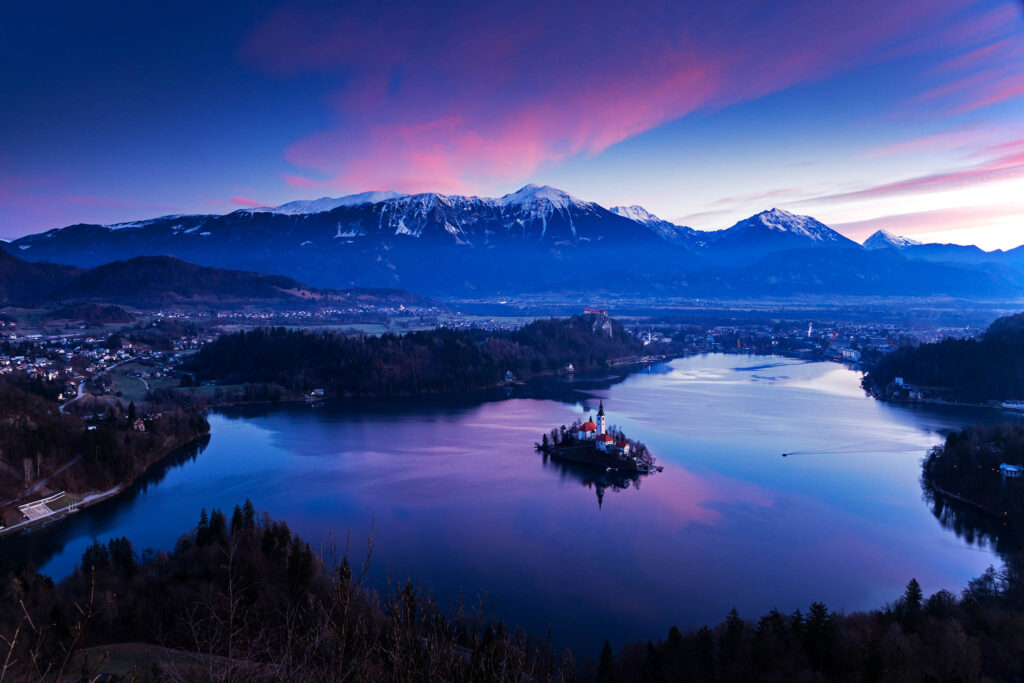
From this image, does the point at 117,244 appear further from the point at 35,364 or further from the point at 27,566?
the point at 27,566

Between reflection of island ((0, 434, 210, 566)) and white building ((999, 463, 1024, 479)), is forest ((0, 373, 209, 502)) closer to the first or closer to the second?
reflection of island ((0, 434, 210, 566))

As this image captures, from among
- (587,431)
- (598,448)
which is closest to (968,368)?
(587,431)

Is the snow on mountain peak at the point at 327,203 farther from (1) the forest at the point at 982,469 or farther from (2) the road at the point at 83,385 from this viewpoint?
(1) the forest at the point at 982,469

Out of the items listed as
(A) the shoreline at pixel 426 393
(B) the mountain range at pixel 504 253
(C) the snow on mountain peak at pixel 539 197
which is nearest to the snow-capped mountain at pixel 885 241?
(B) the mountain range at pixel 504 253

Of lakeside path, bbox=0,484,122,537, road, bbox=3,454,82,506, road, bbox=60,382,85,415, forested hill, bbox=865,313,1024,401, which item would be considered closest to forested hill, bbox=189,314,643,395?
road, bbox=60,382,85,415

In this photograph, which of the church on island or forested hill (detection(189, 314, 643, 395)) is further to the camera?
forested hill (detection(189, 314, 643, 395))

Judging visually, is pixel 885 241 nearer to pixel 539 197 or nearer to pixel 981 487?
pixel 539 197

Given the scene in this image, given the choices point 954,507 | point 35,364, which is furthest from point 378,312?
point 954,507
